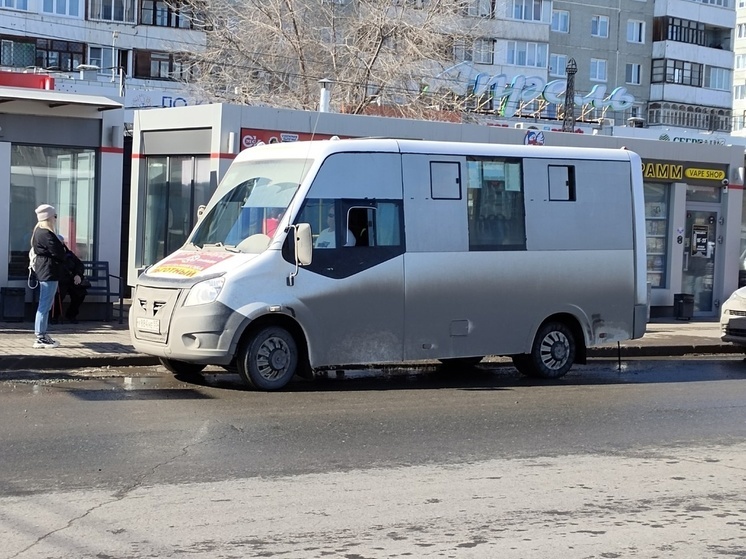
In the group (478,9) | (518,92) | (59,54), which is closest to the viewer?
(478,9)

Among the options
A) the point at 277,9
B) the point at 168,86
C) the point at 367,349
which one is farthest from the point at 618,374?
the point at 168,86

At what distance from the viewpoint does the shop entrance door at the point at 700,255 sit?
23125mm

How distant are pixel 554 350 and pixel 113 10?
3873 cm

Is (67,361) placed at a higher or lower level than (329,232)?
lower

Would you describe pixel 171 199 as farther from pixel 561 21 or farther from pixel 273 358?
pixel 561 21

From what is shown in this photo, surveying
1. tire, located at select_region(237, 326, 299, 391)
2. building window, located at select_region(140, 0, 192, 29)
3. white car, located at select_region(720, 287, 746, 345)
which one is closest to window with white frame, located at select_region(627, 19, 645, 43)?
building window, located at select_region(140, 0, 192, 29)

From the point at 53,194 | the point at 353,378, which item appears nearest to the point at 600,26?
the point at 53,194

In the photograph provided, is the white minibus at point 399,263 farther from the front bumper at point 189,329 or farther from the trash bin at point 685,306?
the trash bin at point 685,306

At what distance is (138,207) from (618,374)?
8.66 meters

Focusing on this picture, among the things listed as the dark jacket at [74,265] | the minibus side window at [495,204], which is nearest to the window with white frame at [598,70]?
the dark jacket at [74,265]

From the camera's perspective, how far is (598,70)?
62094 millimetres

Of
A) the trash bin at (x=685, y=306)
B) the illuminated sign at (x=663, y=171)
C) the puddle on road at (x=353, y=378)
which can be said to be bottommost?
the puddle on road at (x=353, y=378)

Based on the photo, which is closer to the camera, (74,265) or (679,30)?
(74,265)

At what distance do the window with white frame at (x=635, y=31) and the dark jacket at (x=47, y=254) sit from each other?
175 feet
